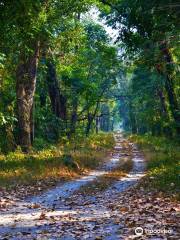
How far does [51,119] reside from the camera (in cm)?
3712

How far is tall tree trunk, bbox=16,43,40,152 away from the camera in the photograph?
27.0 metres

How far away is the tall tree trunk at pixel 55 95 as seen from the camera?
1506 inches

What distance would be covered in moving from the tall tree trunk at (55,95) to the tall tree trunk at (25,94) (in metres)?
10.2

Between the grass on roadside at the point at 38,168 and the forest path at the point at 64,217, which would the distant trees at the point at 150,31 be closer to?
the forest path at the point at 64,217

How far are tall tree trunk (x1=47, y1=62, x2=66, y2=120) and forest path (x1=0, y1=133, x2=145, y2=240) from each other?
21.8 metres

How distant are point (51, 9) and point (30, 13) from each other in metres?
9.24

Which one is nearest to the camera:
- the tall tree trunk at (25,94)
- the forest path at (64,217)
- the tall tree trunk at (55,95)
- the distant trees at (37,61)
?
the forest path at (64,217)

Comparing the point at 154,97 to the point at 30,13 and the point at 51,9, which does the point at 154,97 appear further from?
the point at 30,13

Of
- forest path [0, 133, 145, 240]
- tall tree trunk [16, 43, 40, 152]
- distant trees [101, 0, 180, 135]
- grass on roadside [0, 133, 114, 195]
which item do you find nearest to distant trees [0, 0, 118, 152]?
tall tree trunk [16, 43, 40, 152]

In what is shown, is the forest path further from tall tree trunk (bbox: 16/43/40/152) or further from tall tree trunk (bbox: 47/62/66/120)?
tall tree trunk (bbox: 47/62/66/120)

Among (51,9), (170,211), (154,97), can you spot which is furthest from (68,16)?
(154,97)

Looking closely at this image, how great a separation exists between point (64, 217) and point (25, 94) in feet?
55.7

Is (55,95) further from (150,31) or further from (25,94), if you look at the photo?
(150,31)

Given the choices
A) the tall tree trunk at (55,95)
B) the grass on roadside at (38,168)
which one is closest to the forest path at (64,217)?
the grass on roadside at (38,168)
